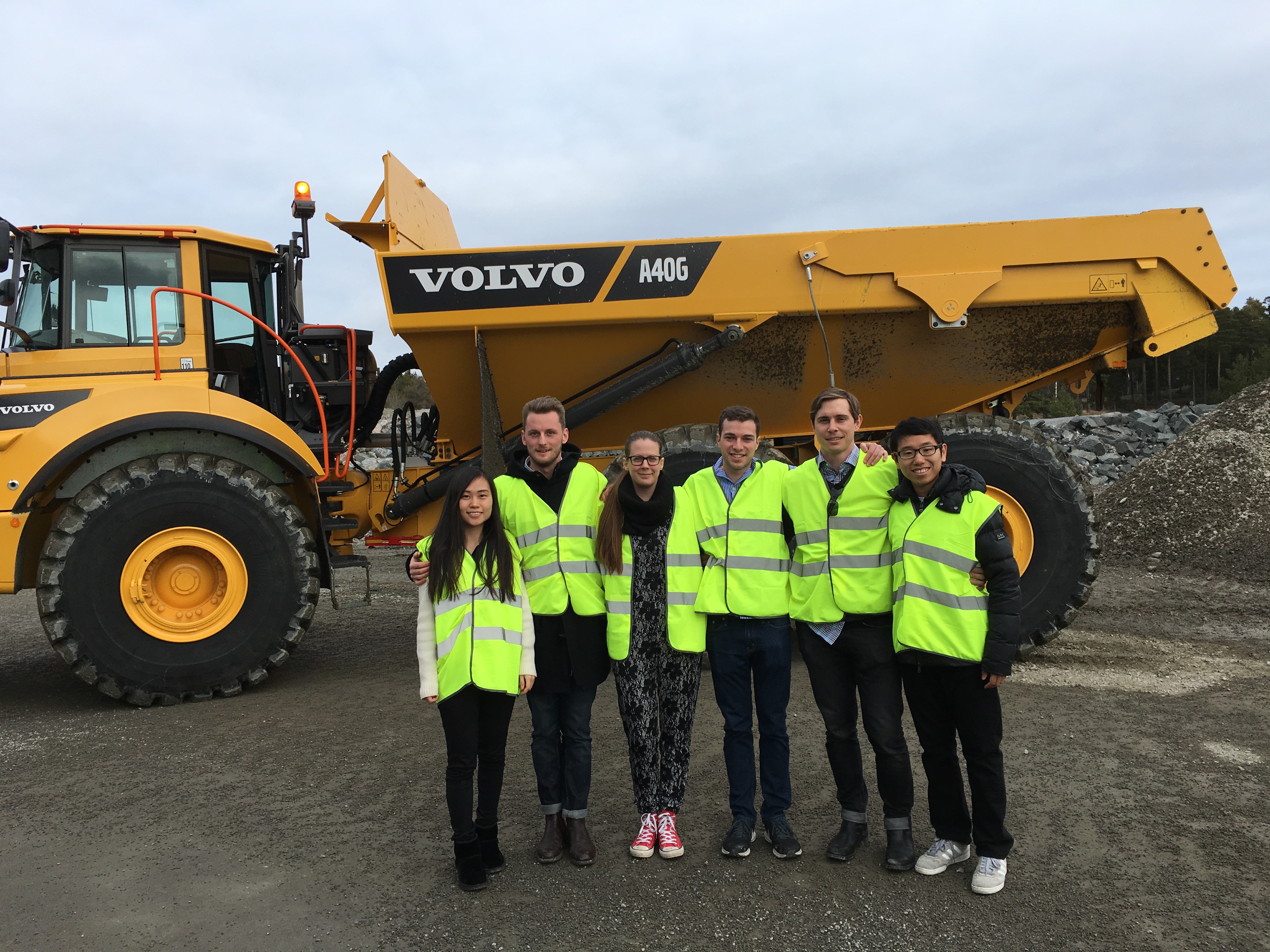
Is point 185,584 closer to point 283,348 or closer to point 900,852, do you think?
point 283,348

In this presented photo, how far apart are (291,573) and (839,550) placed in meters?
3.53

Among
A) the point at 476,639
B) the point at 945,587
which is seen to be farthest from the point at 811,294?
the point at 476,639

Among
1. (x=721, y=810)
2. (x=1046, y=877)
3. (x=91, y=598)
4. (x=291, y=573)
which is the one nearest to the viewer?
(x=1046, y=877)

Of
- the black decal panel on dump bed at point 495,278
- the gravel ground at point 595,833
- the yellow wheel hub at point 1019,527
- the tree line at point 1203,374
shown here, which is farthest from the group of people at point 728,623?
the tree line at point 1203,374

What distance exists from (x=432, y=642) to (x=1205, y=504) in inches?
353

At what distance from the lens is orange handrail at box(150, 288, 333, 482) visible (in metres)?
5.22

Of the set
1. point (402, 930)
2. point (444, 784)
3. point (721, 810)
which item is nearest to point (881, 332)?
point (721, 810)

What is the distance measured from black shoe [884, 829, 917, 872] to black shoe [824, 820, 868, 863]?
A: 11 cm

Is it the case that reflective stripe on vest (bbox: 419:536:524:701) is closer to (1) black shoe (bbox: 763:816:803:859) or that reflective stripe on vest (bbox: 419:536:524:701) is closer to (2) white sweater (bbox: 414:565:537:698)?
(2) white sweater (bbox: 414:565:537:698)

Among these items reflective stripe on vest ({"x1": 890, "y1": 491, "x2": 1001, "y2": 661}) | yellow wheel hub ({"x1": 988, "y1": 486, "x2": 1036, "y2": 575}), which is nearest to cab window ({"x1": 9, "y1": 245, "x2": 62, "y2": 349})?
reflective stripe on vest ({"x1": 890, "y1": 491, "x2": 1001, "y2": 661})

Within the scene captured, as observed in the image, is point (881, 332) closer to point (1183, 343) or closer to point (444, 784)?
point (1183, 343)

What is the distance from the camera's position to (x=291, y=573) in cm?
520

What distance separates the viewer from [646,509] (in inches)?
121

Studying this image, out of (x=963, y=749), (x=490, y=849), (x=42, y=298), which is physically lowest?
(x=490, y=849)
